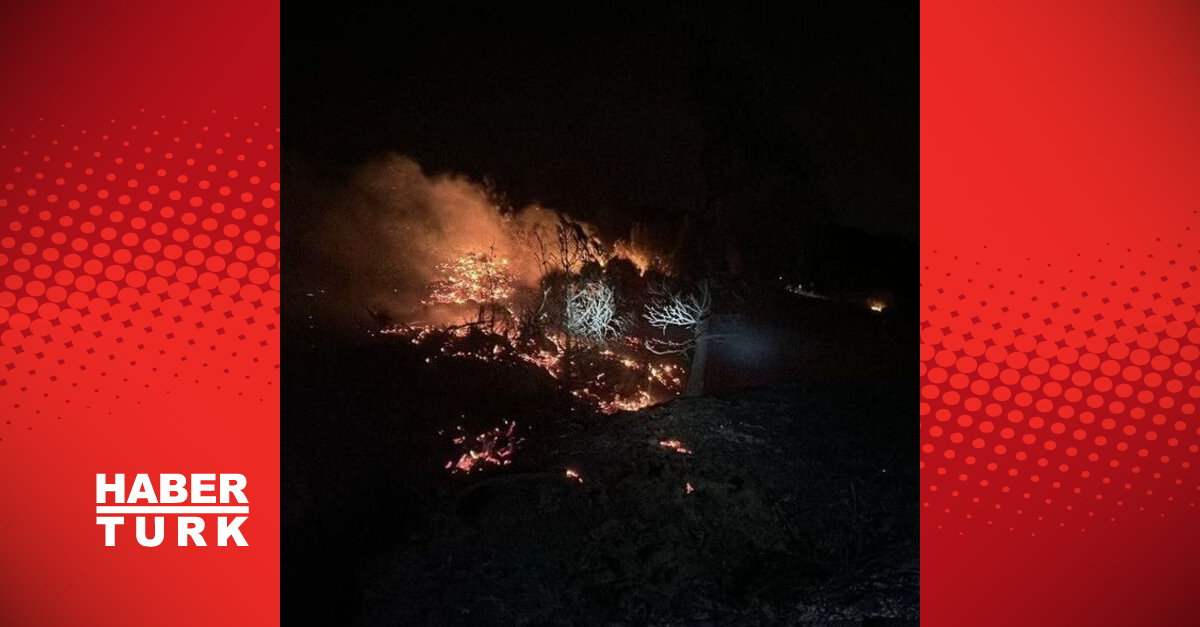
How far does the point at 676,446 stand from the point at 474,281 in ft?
16.5

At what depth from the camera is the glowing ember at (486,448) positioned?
26.6ft

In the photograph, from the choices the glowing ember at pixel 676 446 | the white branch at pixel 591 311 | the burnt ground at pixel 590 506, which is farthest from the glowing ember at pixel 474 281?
the glowing ember at pixel 676 446

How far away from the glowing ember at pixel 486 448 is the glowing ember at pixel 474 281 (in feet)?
9.36

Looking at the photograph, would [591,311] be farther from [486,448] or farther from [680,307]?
[486,448]

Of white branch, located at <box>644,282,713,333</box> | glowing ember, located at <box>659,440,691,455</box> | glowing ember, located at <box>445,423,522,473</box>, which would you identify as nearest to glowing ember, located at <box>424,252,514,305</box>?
white branch, located at <box>644,282,713,333</box>

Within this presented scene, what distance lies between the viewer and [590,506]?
6.90 meters

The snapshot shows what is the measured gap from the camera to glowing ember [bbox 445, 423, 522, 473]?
8102 mm

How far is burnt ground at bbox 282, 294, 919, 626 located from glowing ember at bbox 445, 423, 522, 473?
165 millimetres

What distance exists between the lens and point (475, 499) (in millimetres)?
7305

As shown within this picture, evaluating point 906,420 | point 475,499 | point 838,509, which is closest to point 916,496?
point 838,509

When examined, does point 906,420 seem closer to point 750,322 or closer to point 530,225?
point 750,322

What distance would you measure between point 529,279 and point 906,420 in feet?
19.7

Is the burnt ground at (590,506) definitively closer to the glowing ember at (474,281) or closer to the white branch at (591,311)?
the white branch at (591,311)

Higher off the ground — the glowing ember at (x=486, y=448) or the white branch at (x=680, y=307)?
the white branch at (x=680, y=307)
